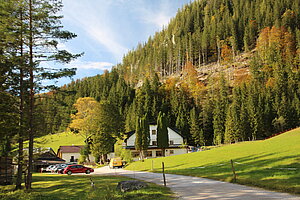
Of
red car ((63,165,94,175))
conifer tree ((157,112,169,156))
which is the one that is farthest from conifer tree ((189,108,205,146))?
red car ((63,165,94,175))

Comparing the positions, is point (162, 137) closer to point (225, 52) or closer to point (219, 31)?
point (225, 52)

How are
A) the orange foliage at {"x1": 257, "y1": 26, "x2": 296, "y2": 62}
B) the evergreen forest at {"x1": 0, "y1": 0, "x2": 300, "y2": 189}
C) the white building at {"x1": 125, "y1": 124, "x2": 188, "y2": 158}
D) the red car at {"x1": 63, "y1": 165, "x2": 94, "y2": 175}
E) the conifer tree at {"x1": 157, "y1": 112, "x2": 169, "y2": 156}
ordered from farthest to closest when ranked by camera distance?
1. the orange foliage at {"x1": 257, "y1": 26, "x2": 296, "y2": 62}
2. the white building at {"x1": 125, "y1": 124, "x2": 188, "y2": 158}
3. the conifer tree at {"x1": 157, "y1": 112, "x2": 169, "y2": 156}
4. the red car at {"x1": 63, "y1": 165, "x2": 94, "y2": 175}
5. the evergreen forest at {"x1": 0, "y1": 0, "x2": 300, "y2": 189}

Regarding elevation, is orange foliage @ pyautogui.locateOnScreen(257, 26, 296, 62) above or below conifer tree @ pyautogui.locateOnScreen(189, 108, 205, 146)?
above

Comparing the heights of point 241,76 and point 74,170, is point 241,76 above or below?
above

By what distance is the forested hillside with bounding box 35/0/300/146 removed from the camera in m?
62.5

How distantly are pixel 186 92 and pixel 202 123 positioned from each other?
1906cm

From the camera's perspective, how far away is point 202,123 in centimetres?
7506

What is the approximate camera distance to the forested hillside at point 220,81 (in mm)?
62469

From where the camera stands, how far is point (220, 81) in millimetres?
87875

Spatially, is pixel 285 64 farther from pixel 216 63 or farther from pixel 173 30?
pixel 173 30

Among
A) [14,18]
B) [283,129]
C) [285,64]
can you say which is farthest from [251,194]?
[285,64]

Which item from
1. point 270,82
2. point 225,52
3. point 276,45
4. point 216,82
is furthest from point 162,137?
point 225,52

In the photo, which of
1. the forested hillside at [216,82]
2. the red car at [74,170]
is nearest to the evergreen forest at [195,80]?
the forested hillside at [216,82]

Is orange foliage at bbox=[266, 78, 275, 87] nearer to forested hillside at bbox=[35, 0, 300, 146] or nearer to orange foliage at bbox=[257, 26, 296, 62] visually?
forested hillside at bbox=[35, 0, 300, 146]
